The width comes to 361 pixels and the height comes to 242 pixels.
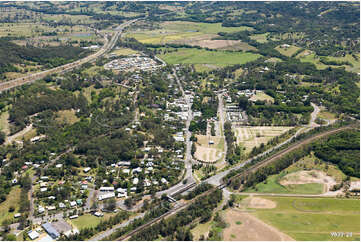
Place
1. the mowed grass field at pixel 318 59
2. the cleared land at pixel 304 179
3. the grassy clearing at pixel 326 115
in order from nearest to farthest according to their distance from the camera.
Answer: the cleared land at pixel 304 179 < the grassy clearing at pixel 326 115 < the mowed grass field at pixel 318 59

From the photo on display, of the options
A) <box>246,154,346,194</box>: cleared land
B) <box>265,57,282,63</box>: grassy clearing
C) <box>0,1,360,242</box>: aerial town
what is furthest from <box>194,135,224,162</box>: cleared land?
<box>265,57,282,63</box>: grassy clearing

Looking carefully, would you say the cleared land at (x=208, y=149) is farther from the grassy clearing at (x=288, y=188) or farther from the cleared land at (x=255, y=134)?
the grassy clearing at (x=288, y=188)

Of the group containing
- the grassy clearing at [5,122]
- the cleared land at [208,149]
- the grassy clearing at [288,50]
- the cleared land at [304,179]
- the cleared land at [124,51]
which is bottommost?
the cleared land at [304,179]

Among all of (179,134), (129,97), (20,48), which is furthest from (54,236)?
(20,48)

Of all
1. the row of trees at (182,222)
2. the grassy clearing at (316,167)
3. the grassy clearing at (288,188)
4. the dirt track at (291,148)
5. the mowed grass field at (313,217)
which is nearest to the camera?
the row of trees at (182,222)

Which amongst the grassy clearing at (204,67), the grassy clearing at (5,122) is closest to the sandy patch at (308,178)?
the grassy clearing at (5,122)

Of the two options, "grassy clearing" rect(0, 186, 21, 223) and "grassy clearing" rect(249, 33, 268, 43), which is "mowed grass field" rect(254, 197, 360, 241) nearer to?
"grassy clearing" rect(0, 186, 21, 223)

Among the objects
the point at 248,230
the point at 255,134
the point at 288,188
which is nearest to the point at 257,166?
the point at 288,188

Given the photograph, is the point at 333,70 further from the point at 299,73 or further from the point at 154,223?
the point at 154,223
